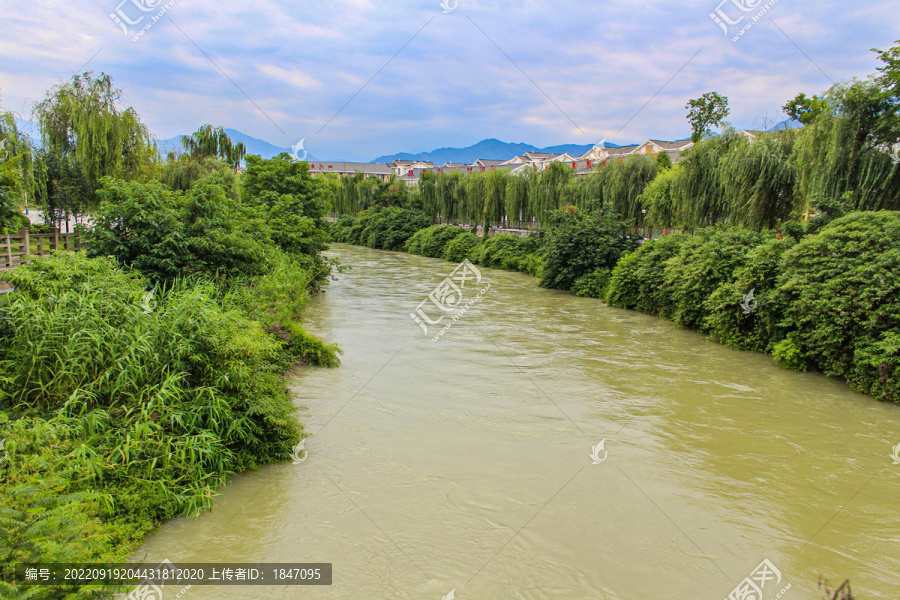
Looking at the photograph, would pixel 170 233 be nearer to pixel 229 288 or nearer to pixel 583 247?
pixel 229 288

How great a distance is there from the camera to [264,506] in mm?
5242

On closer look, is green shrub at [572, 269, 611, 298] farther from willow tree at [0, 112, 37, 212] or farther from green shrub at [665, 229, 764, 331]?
willow tree at [0, 112, 37, 212]

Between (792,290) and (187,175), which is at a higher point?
(187,175)

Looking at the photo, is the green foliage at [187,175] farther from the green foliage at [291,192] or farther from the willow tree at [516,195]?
the willow tree at [516,195]

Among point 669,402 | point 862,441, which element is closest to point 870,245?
point 862,441

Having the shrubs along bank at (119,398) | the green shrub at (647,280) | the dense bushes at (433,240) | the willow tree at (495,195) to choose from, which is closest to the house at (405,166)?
the dense bushes at (433,240)

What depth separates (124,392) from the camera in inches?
213

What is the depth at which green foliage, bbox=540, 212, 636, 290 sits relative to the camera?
2048 cm

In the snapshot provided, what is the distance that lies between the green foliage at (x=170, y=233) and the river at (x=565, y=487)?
2.41 m

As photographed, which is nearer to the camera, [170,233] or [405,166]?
[170,233]

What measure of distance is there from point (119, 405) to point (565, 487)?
4590 millimetres

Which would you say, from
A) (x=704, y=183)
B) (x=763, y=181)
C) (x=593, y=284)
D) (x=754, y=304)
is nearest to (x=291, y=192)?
(x=593, y=284)

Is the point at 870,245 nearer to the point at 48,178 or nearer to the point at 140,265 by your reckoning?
the point at 140,265

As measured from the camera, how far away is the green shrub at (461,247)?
1298 inches
